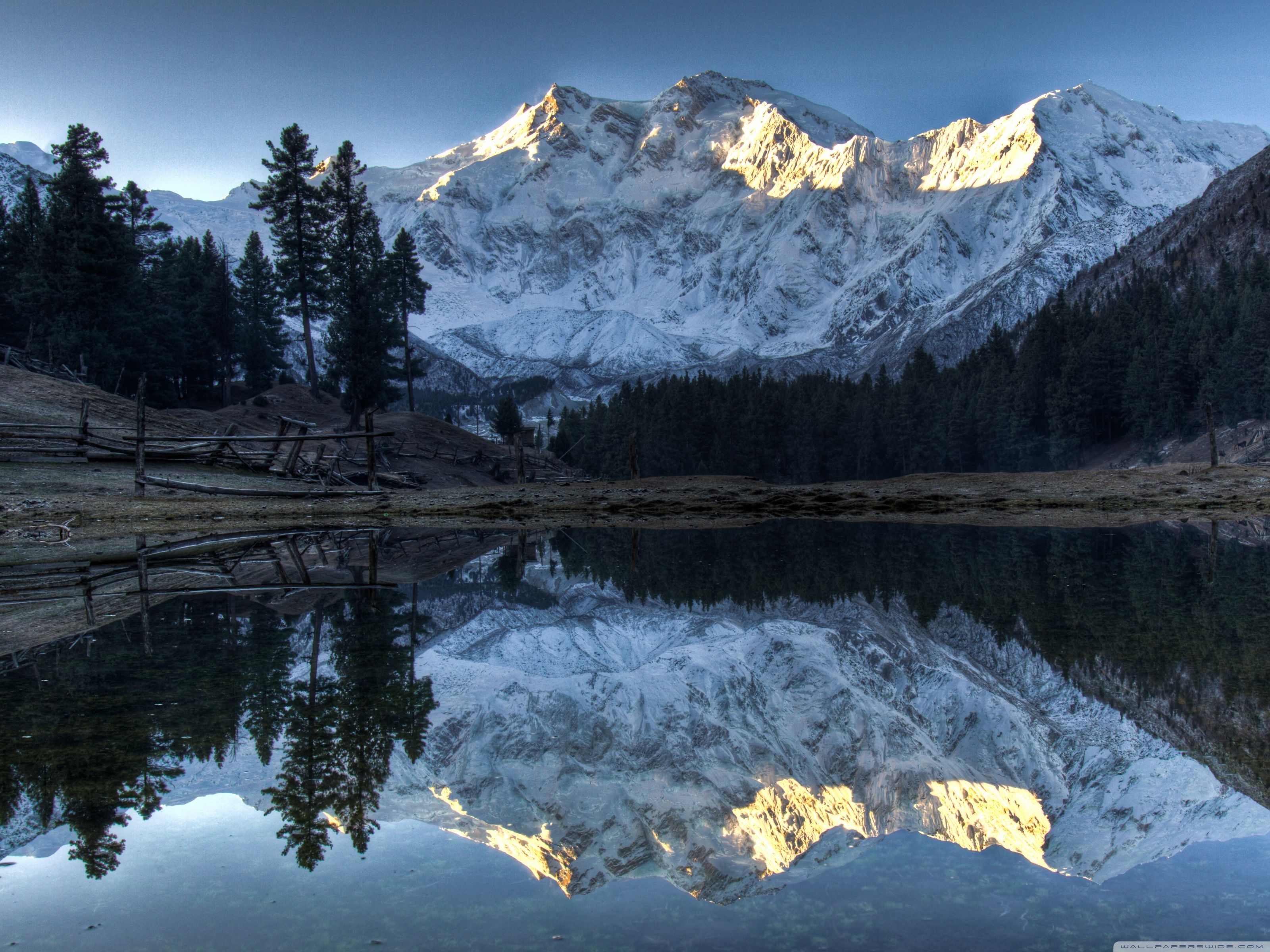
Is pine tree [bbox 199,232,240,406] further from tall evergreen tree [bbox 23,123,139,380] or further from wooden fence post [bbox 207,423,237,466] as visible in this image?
wooden fence post [bbox 207,423,237,466]

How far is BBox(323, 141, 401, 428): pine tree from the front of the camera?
57656 millimetres

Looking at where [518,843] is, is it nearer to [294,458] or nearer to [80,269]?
[294,458]

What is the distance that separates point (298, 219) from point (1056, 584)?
57554 millimetres

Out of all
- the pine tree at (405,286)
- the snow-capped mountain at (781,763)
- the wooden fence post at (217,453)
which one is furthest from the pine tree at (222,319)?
the snow-capped mountain at (781,763)

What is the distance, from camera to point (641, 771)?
278 inches

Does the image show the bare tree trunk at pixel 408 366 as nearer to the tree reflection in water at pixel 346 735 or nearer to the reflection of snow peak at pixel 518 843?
the tree reflection in water at pixel 346 735

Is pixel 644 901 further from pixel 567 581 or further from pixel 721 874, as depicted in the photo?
pixel 567 581

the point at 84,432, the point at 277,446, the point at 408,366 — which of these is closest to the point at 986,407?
the point at 408,366

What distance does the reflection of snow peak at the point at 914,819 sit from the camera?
572cm

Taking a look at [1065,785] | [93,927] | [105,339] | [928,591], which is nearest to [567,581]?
[928,591]

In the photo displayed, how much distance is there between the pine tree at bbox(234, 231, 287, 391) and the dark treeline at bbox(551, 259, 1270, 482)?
26.8 m

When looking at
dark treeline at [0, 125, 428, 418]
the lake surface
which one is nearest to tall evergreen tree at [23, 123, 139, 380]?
dark treeline at [0, 125, 428, 418]

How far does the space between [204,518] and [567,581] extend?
14.9m

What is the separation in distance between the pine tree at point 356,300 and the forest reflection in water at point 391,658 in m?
41.1
